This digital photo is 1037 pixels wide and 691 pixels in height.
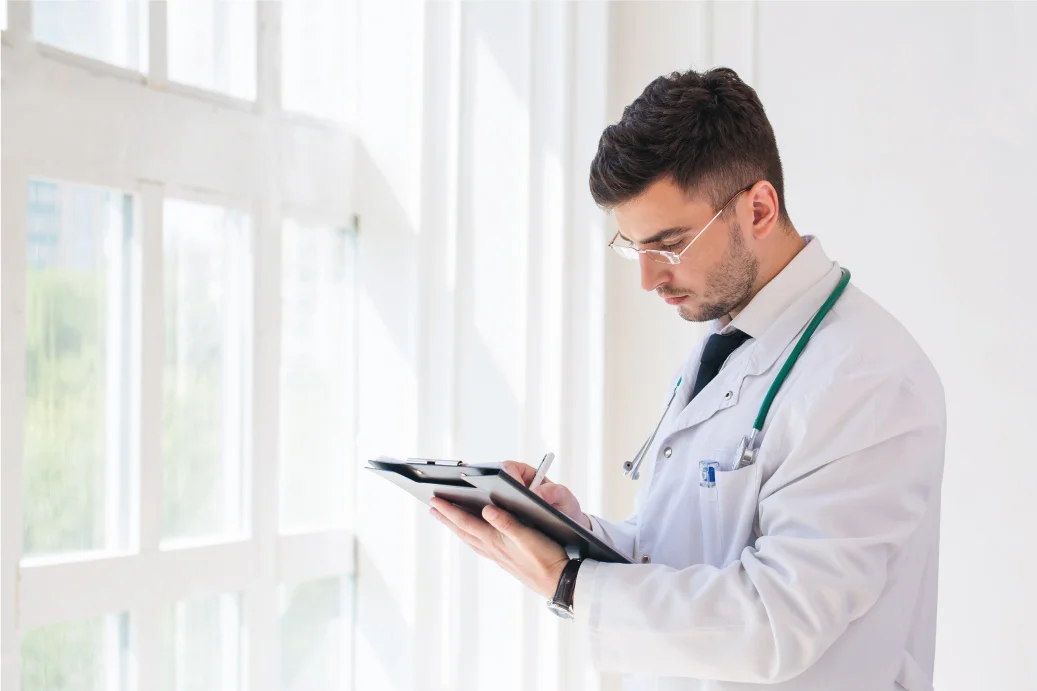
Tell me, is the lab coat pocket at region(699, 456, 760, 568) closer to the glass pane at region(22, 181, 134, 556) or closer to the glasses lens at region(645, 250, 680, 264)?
the glasses lens at region(645, 250, 680, 264)

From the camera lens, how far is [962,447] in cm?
231

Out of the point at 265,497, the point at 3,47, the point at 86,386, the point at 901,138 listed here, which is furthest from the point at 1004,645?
the point at 3,47

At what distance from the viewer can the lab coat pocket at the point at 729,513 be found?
5.11ft

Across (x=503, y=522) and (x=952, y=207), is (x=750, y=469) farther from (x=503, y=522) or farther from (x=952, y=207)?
(x=952, y=207)

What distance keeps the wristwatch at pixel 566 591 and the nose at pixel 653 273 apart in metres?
0.53

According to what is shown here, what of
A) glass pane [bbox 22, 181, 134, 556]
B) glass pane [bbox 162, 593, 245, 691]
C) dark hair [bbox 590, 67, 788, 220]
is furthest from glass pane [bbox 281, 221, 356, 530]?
dark hair [bbox 590, 67, 788, 220]

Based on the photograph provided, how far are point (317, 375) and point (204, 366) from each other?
418 mm

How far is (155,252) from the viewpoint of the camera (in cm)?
225

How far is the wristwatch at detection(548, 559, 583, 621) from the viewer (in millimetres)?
1546

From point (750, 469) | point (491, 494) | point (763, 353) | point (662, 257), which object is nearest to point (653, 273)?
point (662, 257)

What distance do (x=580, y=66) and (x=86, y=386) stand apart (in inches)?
61.0

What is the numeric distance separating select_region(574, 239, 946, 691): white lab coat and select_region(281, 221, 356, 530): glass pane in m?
1.39

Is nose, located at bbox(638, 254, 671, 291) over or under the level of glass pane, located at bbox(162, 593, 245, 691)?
over

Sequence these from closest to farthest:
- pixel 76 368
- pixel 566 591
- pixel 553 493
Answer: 1. pixel 566 591
2. pixel 553 493
3. pixel 76 368
